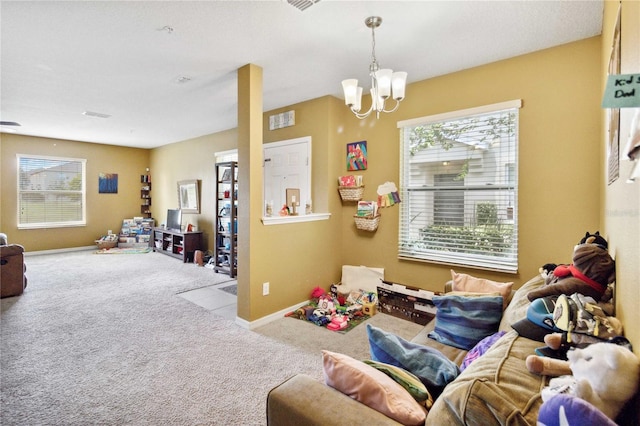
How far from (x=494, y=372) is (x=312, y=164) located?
349 centimetres

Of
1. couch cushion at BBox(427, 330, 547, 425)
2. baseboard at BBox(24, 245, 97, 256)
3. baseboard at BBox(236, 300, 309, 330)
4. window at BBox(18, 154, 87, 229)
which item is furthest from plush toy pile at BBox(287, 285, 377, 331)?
window at BBox(18, 154, 87, 229)

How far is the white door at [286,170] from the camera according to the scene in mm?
4273

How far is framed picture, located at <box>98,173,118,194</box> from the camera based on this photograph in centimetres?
769

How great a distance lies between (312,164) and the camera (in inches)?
165

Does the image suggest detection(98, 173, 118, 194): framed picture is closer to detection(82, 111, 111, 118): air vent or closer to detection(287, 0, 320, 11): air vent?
detection(82, 111, 111, 118): air vent

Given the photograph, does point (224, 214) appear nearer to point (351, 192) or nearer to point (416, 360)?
point (351, 192)

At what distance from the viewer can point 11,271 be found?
4102mm

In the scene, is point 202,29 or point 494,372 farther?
point 202,29

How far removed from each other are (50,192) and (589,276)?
9.28m

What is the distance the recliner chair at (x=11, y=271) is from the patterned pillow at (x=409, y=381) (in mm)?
5125

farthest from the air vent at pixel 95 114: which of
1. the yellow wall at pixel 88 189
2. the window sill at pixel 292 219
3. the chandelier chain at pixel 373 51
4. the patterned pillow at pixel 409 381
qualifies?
the patterned pillow at pixel 409 381

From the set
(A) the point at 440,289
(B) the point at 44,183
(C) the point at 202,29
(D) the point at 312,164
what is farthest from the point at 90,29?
(B) the point at 44,183

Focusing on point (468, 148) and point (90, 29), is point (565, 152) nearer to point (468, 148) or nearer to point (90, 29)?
point (468, 148)

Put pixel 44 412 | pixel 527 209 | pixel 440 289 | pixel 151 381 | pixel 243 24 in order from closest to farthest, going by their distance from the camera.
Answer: pixel 44 412 → pixel 151 381 → pixel 243 24 → pixel 527 209 → pixel 440 289
